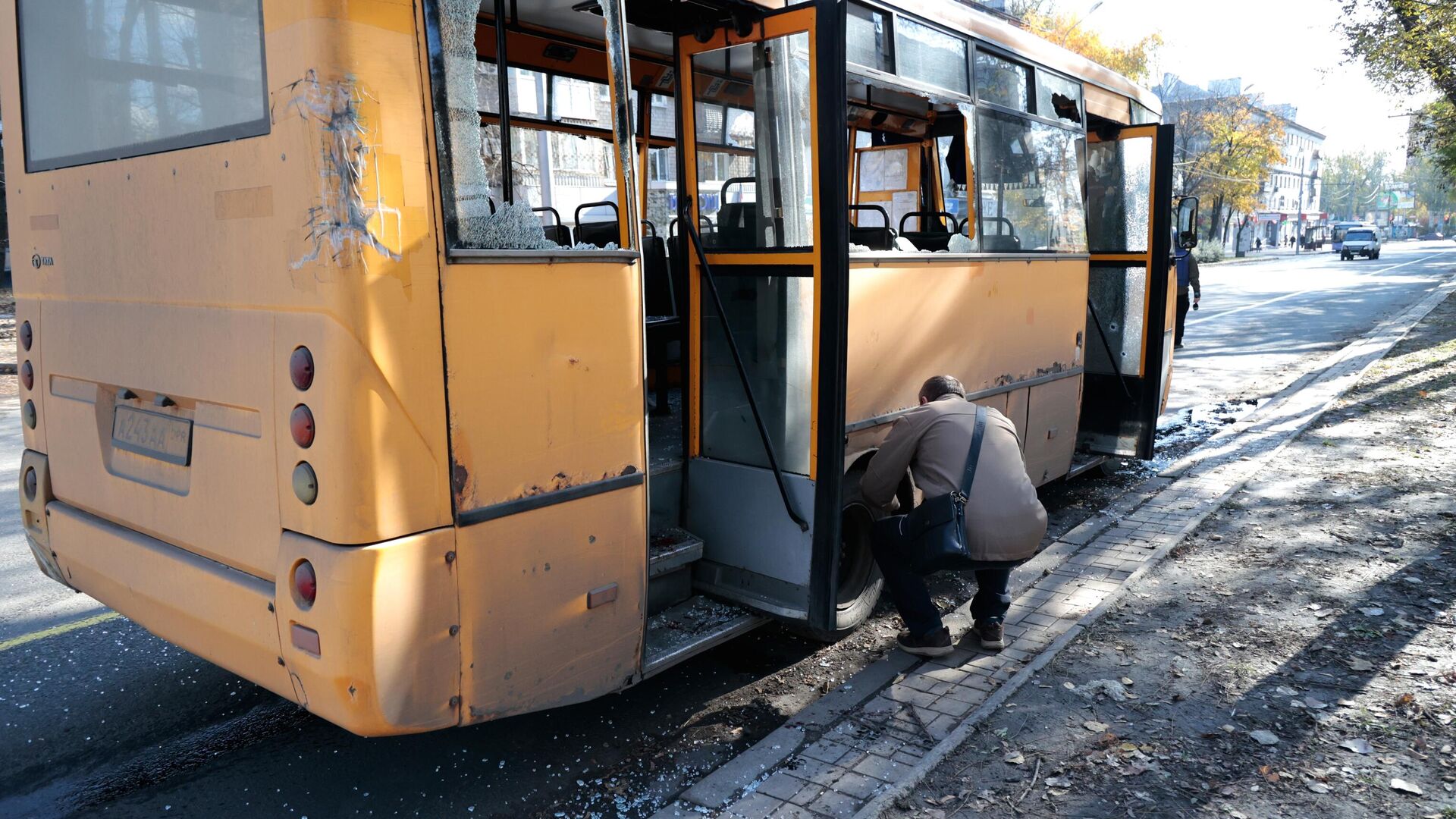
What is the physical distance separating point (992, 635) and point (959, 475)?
81 centimetres

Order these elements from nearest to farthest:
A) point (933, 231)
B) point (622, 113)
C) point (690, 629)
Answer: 1. point (622, 113)
2. point (690, 629)
3. point (933, 231)

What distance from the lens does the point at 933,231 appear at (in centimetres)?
621

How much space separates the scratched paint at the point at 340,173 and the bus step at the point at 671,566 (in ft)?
6.14

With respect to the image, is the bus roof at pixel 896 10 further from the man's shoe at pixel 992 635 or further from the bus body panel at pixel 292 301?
the man's shoe at pixel 992 635

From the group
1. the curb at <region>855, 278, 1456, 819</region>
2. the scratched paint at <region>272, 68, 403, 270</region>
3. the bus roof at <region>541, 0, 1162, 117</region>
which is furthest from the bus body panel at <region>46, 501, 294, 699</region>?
the bus roof at <region>541, 0, 1162, 117</region>

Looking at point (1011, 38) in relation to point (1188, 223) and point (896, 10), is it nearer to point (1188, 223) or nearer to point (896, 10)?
point (896, 10)

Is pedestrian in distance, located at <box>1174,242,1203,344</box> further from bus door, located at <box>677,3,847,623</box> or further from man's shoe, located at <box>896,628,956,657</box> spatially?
bus door, located at <box>677,3,847,623</box>

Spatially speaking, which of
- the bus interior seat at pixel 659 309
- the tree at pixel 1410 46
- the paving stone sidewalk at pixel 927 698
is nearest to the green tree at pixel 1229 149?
the tree at pixel 1410 46

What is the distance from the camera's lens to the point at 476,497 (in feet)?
9.84

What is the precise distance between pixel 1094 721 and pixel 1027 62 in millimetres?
3955

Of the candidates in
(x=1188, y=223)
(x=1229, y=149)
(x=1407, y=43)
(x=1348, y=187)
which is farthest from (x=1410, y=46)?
(x=1348, y=187)

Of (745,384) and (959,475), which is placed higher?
(745,384)

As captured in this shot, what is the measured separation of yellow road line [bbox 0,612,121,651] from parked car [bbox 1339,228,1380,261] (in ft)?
211

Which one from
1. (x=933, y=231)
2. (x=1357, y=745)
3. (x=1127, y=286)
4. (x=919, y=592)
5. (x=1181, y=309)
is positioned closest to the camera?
(x=1357, y=745)
